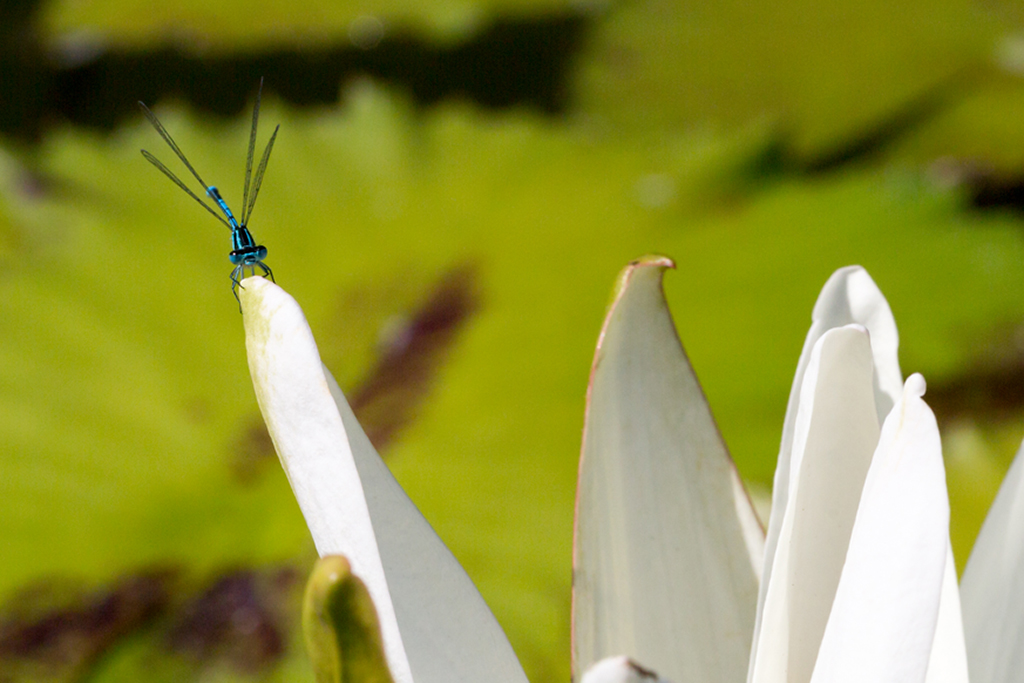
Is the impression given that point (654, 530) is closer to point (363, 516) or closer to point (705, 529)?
point (705, 529)

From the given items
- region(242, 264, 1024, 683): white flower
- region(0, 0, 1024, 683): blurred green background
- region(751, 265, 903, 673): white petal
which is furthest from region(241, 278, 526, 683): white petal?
region(0, 0, 1024, 683): blurred green background

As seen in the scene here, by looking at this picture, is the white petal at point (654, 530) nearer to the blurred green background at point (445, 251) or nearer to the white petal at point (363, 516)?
the white petal at point (363, 516)

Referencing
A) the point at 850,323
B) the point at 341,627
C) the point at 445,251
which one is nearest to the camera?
the point at 341,627

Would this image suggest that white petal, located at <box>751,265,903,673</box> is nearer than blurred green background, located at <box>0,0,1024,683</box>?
Yes

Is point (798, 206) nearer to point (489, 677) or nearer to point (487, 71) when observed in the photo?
point (487, 71)

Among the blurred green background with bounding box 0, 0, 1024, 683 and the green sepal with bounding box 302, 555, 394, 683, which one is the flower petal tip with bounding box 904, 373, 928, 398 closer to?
the green sepal with bounding box 302, 555, 394, 683

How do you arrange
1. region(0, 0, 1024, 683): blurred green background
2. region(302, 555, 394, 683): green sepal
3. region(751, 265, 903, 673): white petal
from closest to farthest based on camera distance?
region(302, 555, 394, 683): green sepal, region(751, 265, 903, 673): white petal, region(0, 0, 1024, 683): blurred green background

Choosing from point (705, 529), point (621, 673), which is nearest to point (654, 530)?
point (705, 529)
